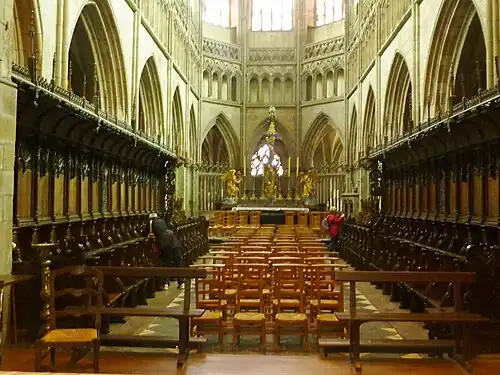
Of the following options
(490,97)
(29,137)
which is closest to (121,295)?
(29,137)

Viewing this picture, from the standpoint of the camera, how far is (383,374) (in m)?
5.20

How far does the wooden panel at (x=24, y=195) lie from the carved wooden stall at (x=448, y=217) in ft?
20.6

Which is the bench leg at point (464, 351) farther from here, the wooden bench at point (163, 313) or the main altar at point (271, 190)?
the main altar at point (271, 190)

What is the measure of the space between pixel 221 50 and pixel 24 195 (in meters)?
27.5

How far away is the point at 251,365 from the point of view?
210 inches

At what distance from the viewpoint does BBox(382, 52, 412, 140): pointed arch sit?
21.7 metres

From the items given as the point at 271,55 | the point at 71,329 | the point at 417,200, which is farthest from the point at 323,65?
the point at 71,329

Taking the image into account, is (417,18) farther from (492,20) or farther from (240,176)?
(240,176)

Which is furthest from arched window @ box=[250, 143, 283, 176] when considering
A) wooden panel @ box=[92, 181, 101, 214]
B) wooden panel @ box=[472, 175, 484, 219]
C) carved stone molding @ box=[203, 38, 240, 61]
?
wooden panel @ box=[472, 175, 484, 219]

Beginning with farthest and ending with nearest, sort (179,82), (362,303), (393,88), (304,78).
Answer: (304,78) < (179,82) < (393,88) < (362,303)

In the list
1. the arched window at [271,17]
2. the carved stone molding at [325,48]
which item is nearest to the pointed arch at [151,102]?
the carved stone molding at [325,48]

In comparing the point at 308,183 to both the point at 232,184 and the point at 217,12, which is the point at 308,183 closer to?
the point at 232,184

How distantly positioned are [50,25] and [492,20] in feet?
31.1

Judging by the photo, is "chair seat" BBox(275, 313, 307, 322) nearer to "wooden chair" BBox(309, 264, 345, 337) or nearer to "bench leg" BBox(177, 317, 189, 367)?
Result: "wooden chair" BBox(309, 264, 345, 337)
